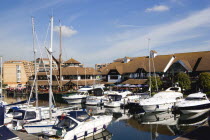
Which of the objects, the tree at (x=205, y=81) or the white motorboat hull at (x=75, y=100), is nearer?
the tree at (x=205, y=81)

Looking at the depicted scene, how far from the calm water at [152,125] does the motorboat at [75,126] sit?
241 cm

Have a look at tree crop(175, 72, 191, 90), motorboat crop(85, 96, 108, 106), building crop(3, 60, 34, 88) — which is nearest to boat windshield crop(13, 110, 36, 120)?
motorboat crop(85, 96, 108, 106)

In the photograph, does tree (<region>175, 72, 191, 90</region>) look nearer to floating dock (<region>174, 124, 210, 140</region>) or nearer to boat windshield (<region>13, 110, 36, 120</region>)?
floating dock (<region>174, 124, 210, 140</region>)

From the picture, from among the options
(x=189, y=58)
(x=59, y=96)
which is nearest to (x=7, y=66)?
(x=59, y=96)

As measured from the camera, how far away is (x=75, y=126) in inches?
763

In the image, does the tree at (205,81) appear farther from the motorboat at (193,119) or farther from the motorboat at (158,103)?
the motorboat at (193,119)

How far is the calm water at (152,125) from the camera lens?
22.1 meters

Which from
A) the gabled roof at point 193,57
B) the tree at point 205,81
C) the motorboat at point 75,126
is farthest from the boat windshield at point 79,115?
the gabled roof at point 193,57

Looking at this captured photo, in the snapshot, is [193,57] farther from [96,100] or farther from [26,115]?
[26,115]

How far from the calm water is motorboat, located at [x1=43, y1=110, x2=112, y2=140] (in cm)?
241

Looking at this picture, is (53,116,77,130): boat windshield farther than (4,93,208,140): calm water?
No

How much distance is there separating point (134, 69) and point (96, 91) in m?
18.5

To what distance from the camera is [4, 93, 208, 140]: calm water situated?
72.6 feet

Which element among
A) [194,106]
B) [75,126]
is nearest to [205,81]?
[194,106]
